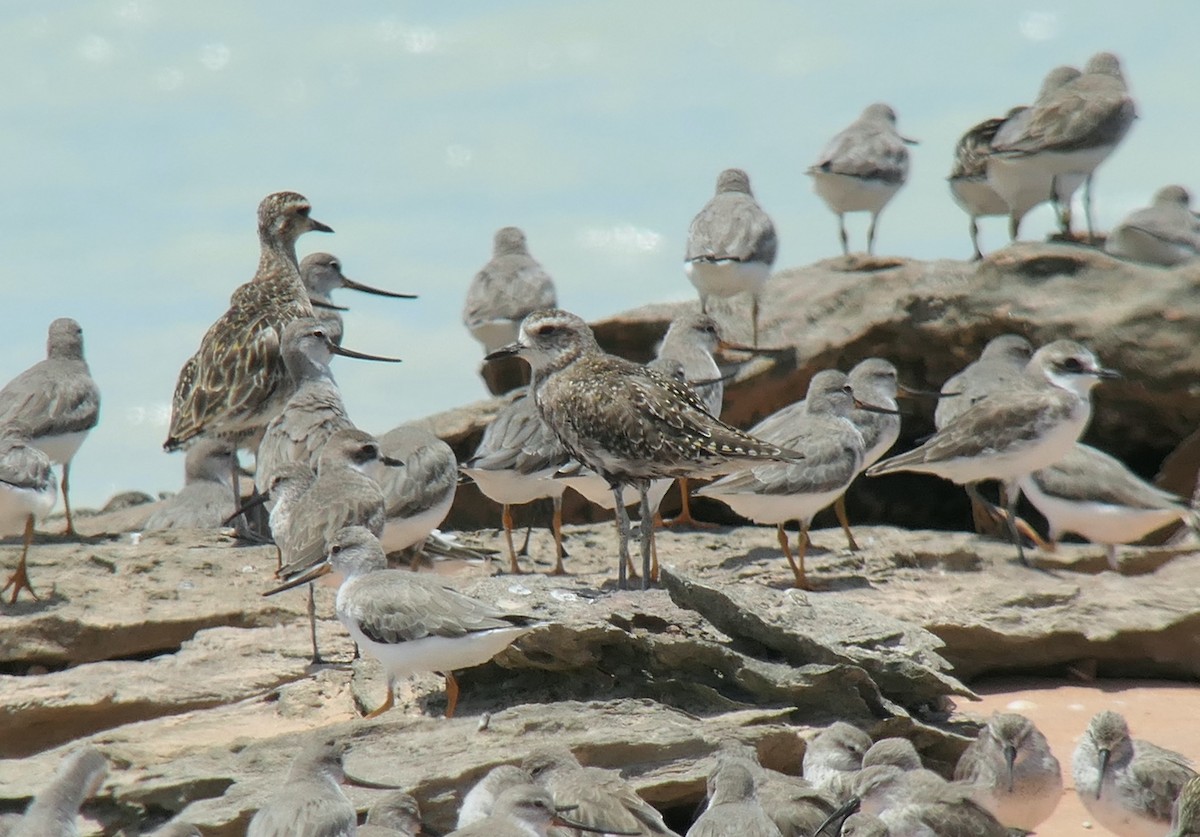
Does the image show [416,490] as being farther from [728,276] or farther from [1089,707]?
[728,276]

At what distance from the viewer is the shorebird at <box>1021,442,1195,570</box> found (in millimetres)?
12188

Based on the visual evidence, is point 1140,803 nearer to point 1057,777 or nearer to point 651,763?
point 1057,777

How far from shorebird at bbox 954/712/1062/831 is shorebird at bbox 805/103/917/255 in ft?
32.5

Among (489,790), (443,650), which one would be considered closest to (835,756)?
(489,790)

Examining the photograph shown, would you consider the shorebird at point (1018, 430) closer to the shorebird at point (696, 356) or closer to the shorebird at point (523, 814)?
the shorebird at point (696, 356)

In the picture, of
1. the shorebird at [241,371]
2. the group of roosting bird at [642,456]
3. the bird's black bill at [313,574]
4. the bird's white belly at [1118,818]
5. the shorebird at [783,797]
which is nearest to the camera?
the shorebird at [783,797]

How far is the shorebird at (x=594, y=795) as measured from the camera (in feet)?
23.7

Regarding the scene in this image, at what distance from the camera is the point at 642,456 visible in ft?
33.0

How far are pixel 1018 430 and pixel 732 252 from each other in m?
4.02

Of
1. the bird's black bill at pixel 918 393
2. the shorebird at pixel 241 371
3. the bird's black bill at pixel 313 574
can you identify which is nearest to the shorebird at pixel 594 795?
the bird's black bill at pixel 313 574

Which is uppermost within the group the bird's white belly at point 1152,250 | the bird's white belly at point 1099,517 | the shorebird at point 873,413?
the bird's white belly at point 1152,250

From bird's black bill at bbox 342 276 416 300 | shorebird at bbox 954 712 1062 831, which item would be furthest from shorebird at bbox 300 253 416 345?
shorebird at bbox 954 712 1062 831

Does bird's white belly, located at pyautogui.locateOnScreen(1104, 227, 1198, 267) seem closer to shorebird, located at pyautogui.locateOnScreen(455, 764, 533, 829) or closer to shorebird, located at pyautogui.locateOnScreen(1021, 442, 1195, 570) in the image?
shorebird, located at pyautogui.locateOnScreen(1021, 442, 1195, 570)

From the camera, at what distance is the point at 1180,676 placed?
37.2ft
